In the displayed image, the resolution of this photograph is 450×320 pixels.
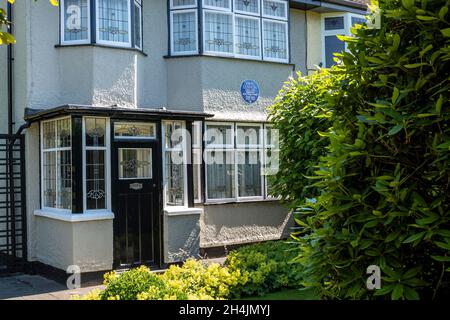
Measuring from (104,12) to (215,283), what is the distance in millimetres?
6588

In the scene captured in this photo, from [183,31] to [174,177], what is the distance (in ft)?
12.2

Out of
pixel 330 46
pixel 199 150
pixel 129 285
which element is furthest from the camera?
pixel 330 46

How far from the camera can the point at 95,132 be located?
9844mm

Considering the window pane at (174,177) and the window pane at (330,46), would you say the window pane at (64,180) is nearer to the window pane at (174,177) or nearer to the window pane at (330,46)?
the window pane at (174,177)

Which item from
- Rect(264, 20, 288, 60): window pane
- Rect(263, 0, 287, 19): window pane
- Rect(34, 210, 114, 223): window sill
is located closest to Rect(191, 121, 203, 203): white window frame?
Rect(34, 210, 114, 223): window sill

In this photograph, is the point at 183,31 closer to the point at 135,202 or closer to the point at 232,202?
the point at 232,202

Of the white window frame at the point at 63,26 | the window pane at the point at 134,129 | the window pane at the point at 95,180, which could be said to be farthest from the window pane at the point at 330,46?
the window pane at the point at 95,180

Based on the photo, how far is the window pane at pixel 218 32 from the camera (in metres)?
12.1

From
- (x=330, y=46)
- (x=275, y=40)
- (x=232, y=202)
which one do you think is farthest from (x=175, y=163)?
(x=330, y=46)

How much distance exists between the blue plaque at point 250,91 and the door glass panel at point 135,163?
131 inches

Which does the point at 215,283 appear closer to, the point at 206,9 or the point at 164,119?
the point at 164,119
